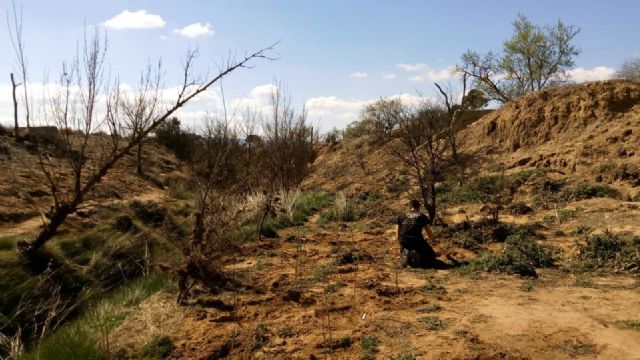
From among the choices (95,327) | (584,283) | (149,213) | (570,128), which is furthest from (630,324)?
(570,128)

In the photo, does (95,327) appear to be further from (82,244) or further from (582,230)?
(582,230)

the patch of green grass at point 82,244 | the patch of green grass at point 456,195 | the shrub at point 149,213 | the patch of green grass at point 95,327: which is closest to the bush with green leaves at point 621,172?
the patch of green grass at point 456,195

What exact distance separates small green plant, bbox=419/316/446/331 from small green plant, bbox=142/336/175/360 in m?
2.55

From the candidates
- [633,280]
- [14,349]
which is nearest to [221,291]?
[14,349]

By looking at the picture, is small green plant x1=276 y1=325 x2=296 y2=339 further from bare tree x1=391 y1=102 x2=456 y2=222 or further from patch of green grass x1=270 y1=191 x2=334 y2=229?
patch of green grass x1=270 y1=191 x2=334 y2=229

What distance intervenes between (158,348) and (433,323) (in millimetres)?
2775

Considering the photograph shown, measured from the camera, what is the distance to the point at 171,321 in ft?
16.6

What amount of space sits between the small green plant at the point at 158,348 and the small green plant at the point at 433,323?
8.38 feet

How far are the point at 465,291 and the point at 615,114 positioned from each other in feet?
36.1

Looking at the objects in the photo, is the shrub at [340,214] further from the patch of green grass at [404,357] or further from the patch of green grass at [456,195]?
the patch of green grass at [404,357]

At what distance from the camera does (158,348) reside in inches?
176

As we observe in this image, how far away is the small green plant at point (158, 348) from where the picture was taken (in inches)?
172

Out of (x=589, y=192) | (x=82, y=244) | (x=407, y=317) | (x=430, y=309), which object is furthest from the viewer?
(x=589, y=192)

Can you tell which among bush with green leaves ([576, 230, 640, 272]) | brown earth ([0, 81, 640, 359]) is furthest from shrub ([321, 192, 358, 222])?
bush with green leaves ([576, 230, 640, 272])
